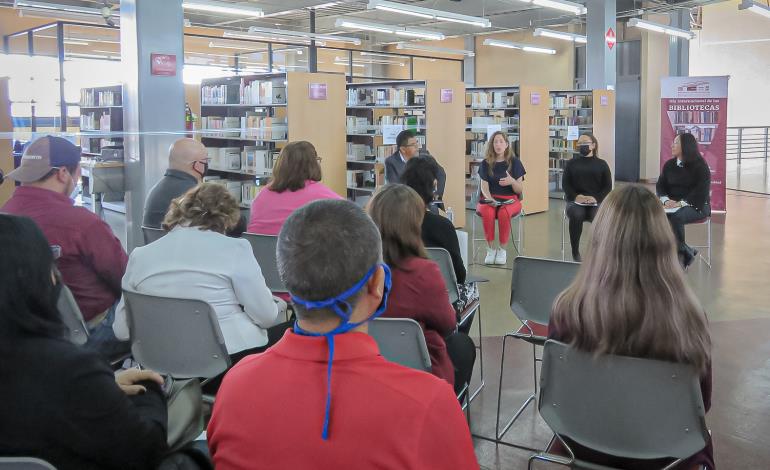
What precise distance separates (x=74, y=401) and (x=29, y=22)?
1734 centimetres

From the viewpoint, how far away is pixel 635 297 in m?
2.17

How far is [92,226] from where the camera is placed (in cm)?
313

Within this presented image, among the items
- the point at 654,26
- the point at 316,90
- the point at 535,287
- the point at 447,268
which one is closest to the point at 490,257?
the point at 316,90

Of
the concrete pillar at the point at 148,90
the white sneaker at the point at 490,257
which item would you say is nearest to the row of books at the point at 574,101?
the white sneaker at the point at 490,257

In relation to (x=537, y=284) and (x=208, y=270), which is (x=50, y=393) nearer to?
(x=208, y=270)

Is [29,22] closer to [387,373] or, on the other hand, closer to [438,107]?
[438,107]

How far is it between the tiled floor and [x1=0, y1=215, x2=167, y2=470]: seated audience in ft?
6.53

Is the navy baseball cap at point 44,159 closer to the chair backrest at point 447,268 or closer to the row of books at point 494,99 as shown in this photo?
the chair backrest at point 447,268

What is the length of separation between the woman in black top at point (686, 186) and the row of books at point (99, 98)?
28.5ft

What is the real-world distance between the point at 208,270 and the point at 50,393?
58.9 inches

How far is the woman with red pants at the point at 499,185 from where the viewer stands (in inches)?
296

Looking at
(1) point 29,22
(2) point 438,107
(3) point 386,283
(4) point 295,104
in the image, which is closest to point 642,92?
(2) point 438,107

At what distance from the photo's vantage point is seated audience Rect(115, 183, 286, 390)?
9.38 feet

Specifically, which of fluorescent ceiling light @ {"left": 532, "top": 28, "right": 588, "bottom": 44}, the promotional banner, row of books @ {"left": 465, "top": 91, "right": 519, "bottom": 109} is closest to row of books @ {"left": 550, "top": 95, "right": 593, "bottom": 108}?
fluorescent ceiling light @ {"left": 532, "top": 28, "right": 588, "bottom": 44}
